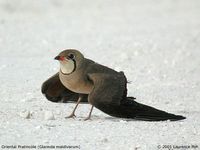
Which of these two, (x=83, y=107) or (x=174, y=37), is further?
(x=174, y=37)

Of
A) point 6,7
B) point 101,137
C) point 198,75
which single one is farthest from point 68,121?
point 6,7

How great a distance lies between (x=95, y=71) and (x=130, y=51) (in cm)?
742

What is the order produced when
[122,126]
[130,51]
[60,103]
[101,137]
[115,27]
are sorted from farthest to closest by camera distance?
[115,27], [130,51], [60,103], [122,126], [101,137]

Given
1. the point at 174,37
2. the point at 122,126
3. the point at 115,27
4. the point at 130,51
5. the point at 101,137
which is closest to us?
the point at 101,137

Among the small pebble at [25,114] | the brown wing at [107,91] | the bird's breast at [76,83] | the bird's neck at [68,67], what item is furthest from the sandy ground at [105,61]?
the bird's neck at [68,67]

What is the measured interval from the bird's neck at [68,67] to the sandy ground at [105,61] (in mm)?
606

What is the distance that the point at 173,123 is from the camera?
9781 millimetres

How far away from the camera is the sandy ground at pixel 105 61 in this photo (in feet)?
28.8

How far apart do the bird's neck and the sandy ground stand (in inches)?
23.9

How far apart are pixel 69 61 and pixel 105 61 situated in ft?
19.8

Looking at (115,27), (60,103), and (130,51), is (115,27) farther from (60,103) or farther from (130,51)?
(60,103)

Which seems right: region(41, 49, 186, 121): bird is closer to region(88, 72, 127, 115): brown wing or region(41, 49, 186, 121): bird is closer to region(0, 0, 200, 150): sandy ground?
region(88, 72, 127, 115): brown wing

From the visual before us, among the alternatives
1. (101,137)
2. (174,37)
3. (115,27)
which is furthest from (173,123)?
(115,27)

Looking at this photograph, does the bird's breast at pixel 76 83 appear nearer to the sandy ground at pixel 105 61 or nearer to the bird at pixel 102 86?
the bird at pixel 102 86
